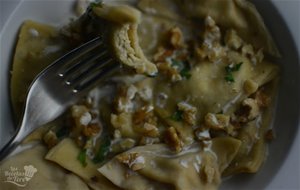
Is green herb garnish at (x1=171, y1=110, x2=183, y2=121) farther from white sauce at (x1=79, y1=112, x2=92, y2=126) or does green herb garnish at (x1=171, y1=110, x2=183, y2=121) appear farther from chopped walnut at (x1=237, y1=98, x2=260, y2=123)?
white sauce at (x1=79, y1=112, x2=92, y2=126)

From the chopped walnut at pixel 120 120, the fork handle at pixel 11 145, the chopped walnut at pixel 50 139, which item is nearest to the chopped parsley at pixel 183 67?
the chopped walnut at pixel 120 120

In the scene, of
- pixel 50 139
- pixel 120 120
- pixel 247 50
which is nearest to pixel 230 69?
pixel 247 50

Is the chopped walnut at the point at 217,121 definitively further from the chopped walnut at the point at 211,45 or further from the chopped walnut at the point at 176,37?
the chopped walnut at the point at 176,37

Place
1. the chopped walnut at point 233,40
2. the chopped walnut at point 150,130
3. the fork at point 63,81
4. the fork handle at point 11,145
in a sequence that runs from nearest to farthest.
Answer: the fork handle at point 11,145 → the fork at point 63,81 → the chopped walnut at point 150,130 → the chopped walnut at point 233,40

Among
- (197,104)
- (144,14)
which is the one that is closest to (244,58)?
(197,104)

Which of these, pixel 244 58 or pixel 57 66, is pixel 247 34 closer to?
pixel 244 58

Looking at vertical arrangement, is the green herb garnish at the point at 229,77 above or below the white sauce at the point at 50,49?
below

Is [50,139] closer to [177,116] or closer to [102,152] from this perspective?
[102,152]

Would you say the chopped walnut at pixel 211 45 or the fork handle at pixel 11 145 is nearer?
the fork handle at pixel 11 145
